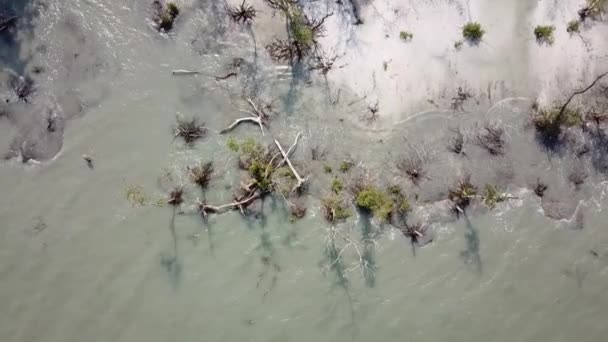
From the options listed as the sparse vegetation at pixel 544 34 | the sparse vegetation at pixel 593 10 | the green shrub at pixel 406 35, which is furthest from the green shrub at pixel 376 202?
the sparse vegetation at pixel 593 10

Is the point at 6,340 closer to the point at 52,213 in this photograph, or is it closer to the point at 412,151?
the point at 52,213

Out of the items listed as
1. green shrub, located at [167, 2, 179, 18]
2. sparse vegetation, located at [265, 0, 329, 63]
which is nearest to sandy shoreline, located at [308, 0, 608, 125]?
sparse vegetation, located at [265, 0, 329, 63]

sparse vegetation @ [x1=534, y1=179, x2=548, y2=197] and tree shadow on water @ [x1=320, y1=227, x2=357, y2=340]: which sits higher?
sparse vegetation @ [x1=534, y1=179, x2=548, y2=197]

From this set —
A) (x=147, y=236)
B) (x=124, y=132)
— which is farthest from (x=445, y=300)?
(x=124, y=132)

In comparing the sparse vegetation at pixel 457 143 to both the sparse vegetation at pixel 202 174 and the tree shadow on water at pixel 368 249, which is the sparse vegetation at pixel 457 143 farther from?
the sparse vegetation at pixel 202 174

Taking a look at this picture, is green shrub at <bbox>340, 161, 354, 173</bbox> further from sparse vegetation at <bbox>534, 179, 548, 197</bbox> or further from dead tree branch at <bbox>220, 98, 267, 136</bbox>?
sparse vegetation at <bbox>534, 179, 548, 197</bbox>

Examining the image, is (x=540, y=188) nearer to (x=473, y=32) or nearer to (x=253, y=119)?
(x=473, y=32)

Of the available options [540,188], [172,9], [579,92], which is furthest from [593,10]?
[172,9]
